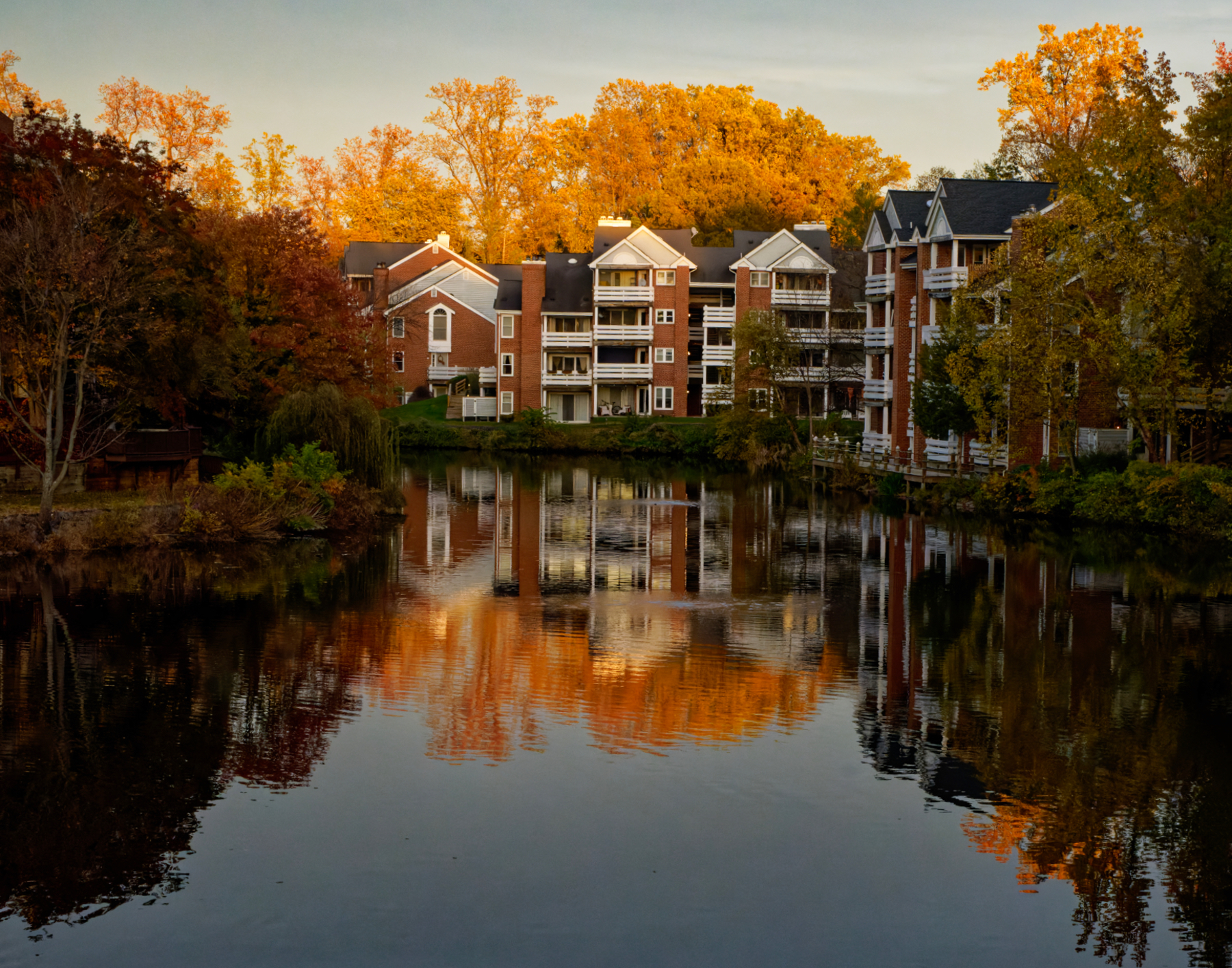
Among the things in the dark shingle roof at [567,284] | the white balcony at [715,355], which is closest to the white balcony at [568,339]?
the dark shingle roof at [567,284]

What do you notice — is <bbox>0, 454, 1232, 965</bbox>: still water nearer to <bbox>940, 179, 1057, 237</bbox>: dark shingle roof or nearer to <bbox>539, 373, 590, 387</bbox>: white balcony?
<bbox>940, 179, 1057, 237</bbox>: dark shingle roof

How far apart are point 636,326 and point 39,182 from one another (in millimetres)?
54636

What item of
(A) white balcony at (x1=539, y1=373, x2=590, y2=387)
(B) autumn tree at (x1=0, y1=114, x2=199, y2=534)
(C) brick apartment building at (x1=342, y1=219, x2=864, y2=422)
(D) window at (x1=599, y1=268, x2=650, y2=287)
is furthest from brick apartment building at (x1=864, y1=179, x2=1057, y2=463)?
(B) autumn tree at (x1=0, y1=114, x2=199, y2=534)

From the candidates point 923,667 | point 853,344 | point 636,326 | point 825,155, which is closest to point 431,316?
point 636,326

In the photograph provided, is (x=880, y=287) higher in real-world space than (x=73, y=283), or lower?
higher

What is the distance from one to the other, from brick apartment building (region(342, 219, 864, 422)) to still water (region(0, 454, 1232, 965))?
184 feet

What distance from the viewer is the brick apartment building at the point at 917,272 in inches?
2146

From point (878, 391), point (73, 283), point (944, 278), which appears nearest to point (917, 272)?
point (944, 278)

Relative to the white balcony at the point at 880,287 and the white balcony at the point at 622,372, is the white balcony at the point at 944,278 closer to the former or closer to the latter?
the white balcony at the point at 880,287

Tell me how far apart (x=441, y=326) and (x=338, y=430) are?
2077 inches

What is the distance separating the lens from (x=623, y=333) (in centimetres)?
8600

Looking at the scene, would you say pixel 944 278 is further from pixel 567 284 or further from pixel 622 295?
pixel 567 284

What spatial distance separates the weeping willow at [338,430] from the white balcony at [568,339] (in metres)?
44.3

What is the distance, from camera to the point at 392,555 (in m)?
34.8
